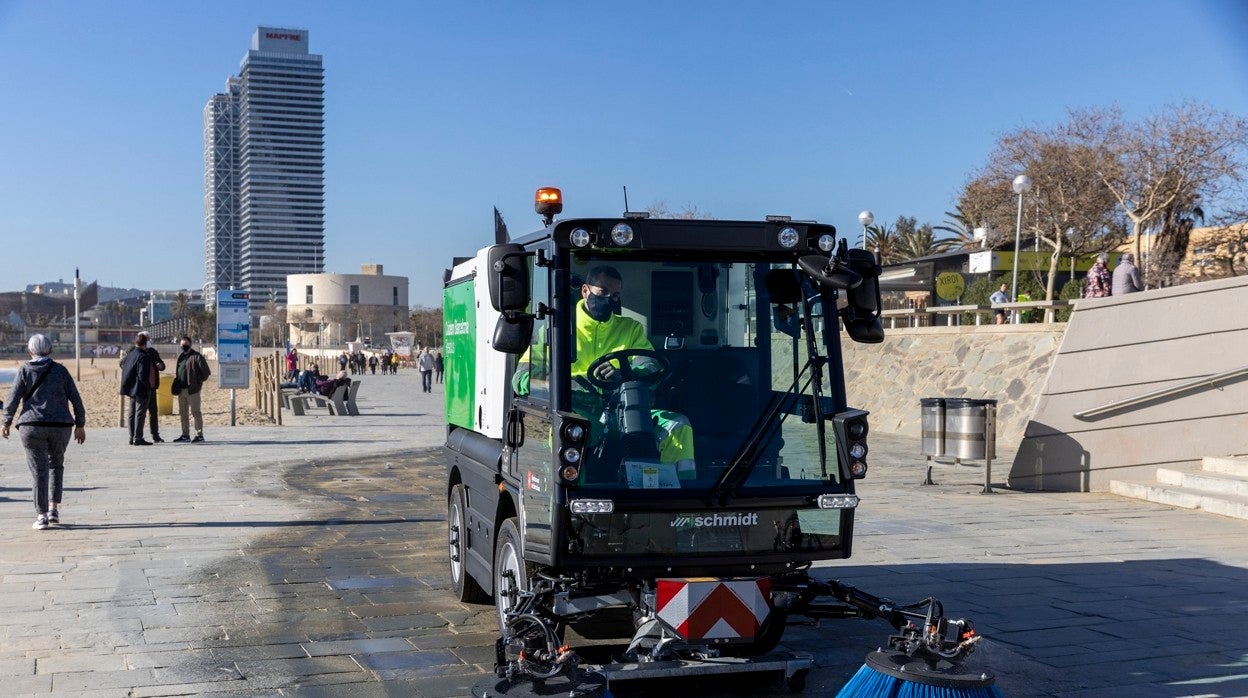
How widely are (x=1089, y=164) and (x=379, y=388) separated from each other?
1137 inches

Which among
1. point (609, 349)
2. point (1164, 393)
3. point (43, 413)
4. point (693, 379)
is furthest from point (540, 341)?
point (1164, 393)

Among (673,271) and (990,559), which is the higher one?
(673,271)

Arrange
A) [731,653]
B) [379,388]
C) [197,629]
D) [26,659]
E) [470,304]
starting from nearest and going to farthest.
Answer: [731,653], [26,659], [197,629], [470,304], [379,388]

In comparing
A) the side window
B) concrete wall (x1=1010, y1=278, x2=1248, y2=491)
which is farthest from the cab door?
concrete wall (x1=1010, y1=278, x2=1248, y2=491)

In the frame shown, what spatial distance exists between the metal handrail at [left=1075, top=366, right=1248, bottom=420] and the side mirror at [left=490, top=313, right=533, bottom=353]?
939 cm

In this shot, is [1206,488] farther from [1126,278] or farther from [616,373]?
[616,373]

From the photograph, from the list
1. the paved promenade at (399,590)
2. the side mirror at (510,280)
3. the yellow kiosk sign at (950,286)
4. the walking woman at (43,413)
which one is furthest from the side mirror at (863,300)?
the yellow kiosk sign at (950,286)

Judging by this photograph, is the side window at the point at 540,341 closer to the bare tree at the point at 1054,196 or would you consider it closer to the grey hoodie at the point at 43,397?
the grey hoodie at the point at 43,397

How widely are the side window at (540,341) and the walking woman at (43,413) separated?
639 centimetres

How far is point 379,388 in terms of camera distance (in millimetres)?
49469

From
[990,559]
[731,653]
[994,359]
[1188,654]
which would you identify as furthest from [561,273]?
[994,359]

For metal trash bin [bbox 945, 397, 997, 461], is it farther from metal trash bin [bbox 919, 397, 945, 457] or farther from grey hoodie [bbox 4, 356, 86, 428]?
grey hoodie [bbox 4, 356, 86, 428]

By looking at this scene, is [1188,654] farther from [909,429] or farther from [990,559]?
[909,429]

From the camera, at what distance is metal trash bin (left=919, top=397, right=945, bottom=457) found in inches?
533
